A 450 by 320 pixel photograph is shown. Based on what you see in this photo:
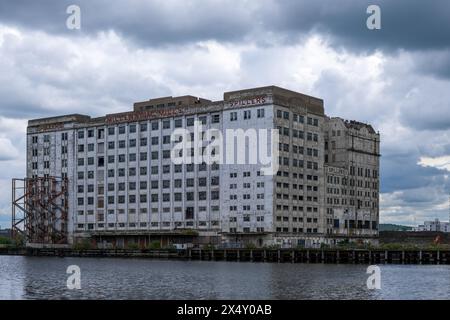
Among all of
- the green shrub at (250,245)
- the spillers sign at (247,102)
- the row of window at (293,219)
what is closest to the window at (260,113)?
the spillers sign at (247,102)

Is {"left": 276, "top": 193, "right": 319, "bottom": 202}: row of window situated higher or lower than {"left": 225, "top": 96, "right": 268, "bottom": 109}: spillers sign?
lower

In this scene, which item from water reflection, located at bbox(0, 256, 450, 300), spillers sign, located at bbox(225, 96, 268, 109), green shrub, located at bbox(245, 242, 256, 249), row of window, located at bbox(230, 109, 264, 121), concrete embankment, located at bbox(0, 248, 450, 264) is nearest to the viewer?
water reflection, located at bbox(0, 256, 450, 300)

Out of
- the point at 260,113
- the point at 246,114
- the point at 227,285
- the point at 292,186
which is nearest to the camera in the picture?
the point at 227,285

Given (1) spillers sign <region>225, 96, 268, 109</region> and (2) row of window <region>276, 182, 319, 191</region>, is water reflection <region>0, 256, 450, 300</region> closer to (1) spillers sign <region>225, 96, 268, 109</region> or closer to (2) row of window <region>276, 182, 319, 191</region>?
(2) row of window <region>276, 182, 319, 191</region>

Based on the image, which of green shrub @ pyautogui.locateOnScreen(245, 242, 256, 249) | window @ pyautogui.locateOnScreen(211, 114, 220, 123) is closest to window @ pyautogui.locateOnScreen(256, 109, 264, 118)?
window @ pyautogui.locateOnScreen(211, 114, 220, 123)

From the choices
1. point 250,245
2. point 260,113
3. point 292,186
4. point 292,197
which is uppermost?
point 260,113

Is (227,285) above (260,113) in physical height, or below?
below

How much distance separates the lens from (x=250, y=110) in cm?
19100

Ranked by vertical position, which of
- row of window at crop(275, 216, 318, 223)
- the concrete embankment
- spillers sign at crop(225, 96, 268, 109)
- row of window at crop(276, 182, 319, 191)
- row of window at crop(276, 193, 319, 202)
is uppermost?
spillers sign at crop(225, 96, 268, 109)

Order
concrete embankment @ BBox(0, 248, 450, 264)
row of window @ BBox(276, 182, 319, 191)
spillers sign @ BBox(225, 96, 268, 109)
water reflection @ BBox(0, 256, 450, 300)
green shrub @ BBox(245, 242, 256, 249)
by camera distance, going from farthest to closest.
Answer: row of window @ BBox(276, 182, 319, 191)
spillers sign @ BBox(225, 96, 268, 109)
green shrub @ BBox(245, 242, 256, 249)
concrete embankment @ BBox(0, 248, 450, 264)
water reflection @ BBox(0, 256, 450, 300)

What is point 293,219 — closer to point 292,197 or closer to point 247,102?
point 292,197

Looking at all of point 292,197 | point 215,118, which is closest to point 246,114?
point 215,118

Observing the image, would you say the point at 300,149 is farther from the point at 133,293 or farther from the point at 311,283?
the point at 133,293

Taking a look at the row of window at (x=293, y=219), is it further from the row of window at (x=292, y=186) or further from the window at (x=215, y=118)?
the window at (x=215, y=118)
